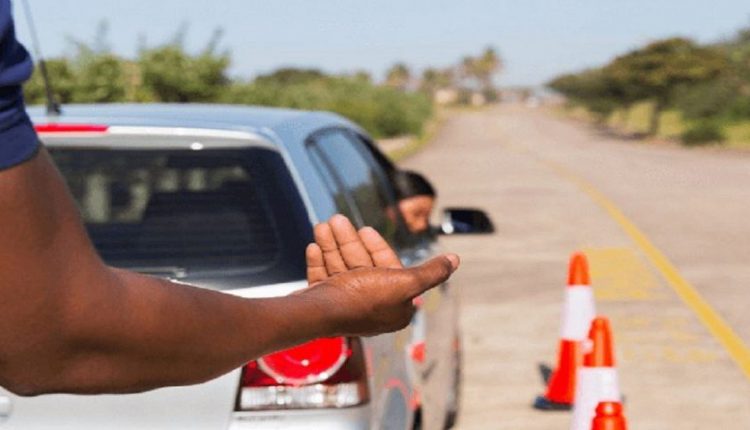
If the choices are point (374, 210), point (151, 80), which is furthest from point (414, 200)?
point (151, 80)

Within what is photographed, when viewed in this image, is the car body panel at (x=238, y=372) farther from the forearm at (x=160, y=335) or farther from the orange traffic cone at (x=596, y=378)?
the forearm at (x=160, y=335)

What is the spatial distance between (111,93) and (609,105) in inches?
3412

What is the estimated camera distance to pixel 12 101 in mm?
1172

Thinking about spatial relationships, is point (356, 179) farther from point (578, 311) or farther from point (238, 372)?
point (578, 311)

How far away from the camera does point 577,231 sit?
18.7m

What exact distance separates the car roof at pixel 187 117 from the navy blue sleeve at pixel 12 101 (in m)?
2.77

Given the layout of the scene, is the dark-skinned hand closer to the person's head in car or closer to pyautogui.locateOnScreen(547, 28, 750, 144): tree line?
the person's head in car

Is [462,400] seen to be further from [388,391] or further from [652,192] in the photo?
[652,192]

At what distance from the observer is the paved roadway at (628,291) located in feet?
26.5

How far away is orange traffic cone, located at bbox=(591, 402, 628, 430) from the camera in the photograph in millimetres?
A: 4754

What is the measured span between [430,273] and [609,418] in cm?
330

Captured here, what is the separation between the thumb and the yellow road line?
24.2ft

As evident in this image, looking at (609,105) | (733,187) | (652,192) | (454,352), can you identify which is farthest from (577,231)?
(609,105)

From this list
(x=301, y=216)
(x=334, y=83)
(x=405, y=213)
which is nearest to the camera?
(x=301, y=216)
